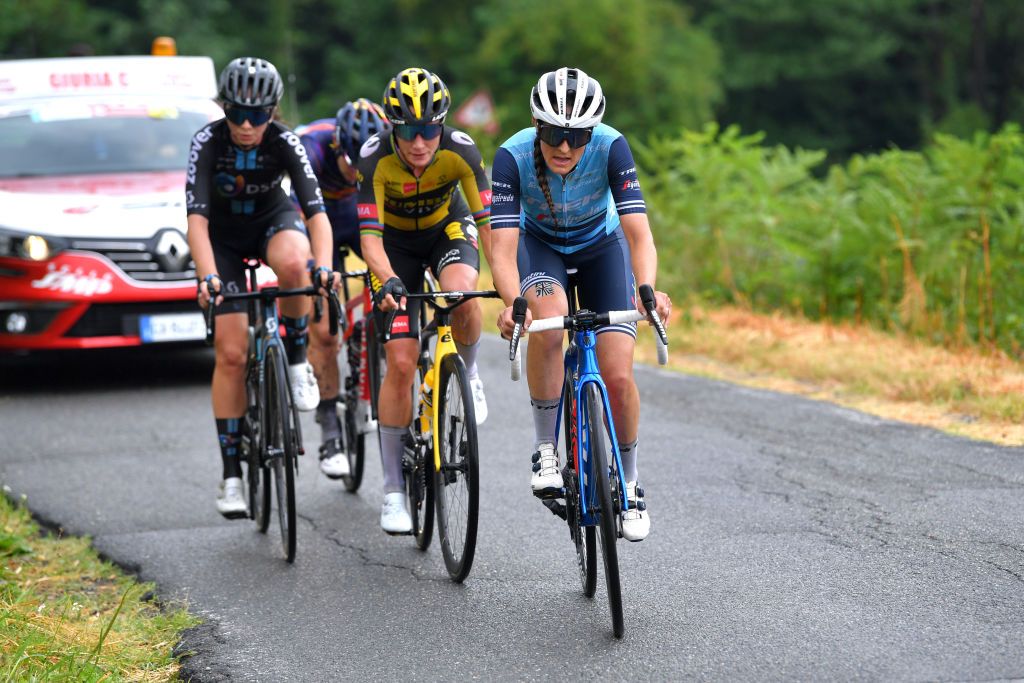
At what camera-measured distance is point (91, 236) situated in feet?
33.7

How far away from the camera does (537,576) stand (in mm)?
5781

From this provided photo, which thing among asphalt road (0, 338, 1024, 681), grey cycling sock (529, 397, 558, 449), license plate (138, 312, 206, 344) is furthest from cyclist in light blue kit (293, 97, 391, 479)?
license plate (138, 312, 206, 344)

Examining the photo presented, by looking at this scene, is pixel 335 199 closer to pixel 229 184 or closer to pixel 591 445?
pixel 229 184

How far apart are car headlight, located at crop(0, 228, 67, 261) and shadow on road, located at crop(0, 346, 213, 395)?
2.70 feet

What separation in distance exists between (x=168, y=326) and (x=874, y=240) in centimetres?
610

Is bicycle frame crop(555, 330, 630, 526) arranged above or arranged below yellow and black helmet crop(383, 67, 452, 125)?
below

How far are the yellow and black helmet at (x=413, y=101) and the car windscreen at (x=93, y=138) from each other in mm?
5954

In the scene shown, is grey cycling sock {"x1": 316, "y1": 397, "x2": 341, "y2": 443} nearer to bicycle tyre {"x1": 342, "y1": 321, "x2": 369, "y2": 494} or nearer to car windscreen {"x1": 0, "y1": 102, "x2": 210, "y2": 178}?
bicycle tyre {"x1": 342, "y1": 321, "x2": 369, "y2": 494}

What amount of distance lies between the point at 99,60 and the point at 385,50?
38.2 metres

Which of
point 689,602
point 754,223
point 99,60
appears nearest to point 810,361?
point 754,223

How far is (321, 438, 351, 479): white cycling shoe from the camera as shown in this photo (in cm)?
726

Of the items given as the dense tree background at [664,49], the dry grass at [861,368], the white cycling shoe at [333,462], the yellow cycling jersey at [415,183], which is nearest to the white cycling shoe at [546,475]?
the yellow cycling jersey at [415,183]

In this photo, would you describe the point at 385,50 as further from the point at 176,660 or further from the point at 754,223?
the point at 176,660

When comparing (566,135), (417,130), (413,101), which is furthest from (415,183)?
(566,135)
